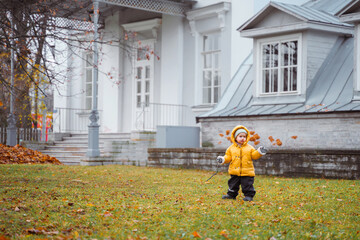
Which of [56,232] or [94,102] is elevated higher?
[94,102]

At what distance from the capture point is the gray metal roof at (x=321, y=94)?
1500cm

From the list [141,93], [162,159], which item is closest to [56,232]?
[162,159]

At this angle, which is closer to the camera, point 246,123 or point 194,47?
point 246,123

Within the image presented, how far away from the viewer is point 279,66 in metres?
16.3

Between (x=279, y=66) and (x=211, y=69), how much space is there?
3.82 m

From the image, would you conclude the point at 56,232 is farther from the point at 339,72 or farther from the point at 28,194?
the point at 339,72

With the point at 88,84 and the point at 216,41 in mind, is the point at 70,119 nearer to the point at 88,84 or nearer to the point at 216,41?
the point at 88,84

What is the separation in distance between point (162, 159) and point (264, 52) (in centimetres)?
435

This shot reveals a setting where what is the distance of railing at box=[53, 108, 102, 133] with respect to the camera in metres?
24.0

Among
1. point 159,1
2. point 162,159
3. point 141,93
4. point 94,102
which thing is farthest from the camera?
point 141,93

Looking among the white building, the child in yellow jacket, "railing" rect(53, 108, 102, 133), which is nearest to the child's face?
the child in yellow jacket

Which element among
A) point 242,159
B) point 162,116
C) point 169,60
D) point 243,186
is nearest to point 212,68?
point 169,60

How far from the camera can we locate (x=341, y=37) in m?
16.8

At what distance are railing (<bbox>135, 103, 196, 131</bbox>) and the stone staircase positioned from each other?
971 millimetres
